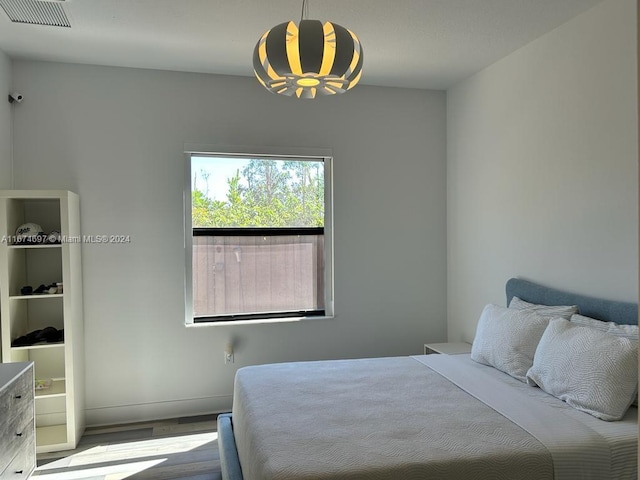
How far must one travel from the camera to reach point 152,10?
2684 mm

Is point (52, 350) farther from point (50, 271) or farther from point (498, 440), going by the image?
point (498, 440)

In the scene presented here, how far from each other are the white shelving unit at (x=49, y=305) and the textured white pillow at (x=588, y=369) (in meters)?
3.02

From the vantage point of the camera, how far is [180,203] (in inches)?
147

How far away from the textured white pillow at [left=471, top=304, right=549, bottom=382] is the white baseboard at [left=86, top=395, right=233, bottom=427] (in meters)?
2.09

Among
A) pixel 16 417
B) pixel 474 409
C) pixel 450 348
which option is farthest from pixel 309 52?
pixel 450 348

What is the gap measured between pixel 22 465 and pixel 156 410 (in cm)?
127

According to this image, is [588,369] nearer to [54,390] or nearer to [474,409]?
[474,409]

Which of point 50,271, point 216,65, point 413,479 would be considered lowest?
point 413,479

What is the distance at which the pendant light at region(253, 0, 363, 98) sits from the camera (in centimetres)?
182

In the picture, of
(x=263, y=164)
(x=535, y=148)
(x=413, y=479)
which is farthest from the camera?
(x=263, y=164)

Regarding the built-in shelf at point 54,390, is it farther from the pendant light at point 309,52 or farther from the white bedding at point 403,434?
the pendant light at point 309,52

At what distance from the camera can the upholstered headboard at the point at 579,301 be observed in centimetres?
242

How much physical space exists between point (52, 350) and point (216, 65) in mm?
2504

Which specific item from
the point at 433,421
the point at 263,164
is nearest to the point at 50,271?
the point at 263,164
